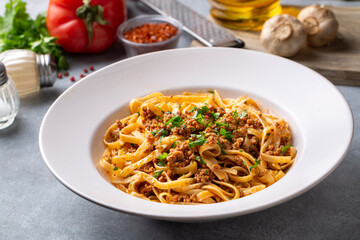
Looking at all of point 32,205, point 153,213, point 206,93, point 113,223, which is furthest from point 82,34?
point 153,213

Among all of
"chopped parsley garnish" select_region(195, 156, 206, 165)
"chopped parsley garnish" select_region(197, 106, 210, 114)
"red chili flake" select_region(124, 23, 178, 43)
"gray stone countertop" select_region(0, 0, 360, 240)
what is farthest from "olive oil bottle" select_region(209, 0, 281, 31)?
"chopped parsley garnish" select_region(195, 156, 206, 165)

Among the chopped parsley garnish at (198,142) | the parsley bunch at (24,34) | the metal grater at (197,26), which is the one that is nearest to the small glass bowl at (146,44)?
the metal grater at (197,26)

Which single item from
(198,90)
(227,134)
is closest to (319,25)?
(198,90)

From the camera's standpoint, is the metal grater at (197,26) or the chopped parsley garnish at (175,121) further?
the metal grater at (197,26)

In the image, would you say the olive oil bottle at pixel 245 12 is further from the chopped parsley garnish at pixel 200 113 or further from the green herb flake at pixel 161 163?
the green herb flake at pixel 161 163

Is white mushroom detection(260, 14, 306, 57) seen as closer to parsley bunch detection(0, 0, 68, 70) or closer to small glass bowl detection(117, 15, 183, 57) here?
small glass bowl detection(117, 15, 183, 57)

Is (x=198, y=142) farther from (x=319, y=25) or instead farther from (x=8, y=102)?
(x=319, y=25)
